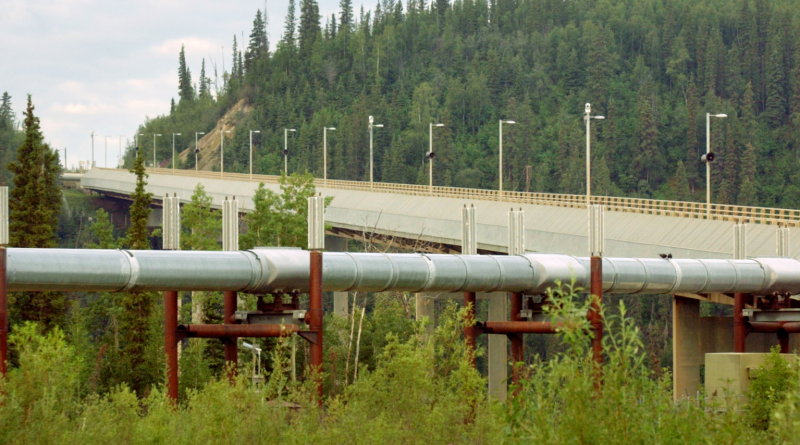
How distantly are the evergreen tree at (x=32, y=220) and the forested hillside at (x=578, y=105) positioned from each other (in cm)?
8615

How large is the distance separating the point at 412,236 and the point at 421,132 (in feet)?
331

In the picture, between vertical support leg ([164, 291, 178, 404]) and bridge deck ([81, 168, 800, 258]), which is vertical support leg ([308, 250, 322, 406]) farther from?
bridge deck ([81, 168, 800, 258])

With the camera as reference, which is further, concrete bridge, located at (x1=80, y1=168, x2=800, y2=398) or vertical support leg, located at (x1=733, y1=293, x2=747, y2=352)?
concrete bridge, located at (x1=80, y1=168, x2=800, y2=398)

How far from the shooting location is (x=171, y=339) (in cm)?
2427

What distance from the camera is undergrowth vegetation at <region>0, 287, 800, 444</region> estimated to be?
12.1 m

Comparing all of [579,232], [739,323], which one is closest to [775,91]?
[579,232]

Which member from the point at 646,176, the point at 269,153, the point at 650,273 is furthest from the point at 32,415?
the point at 269,153

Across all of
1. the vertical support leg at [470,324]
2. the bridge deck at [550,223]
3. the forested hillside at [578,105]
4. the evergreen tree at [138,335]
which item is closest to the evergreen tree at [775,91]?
the forested hillside at [578,105]

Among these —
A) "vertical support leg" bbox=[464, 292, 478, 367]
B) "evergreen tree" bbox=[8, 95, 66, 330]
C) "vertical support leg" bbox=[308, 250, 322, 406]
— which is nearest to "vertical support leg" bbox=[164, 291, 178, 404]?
"vertical support leg" bbox=[308, 250, 322, 406]

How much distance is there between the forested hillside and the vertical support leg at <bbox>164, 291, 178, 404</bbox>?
10807 centimetres

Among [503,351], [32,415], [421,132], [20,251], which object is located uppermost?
[421,132]

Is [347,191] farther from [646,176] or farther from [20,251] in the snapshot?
[646,176]

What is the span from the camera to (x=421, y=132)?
16150 centimetres

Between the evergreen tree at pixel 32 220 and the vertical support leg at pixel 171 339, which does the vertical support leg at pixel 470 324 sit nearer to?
the vertical support leg at pixel 171 339
